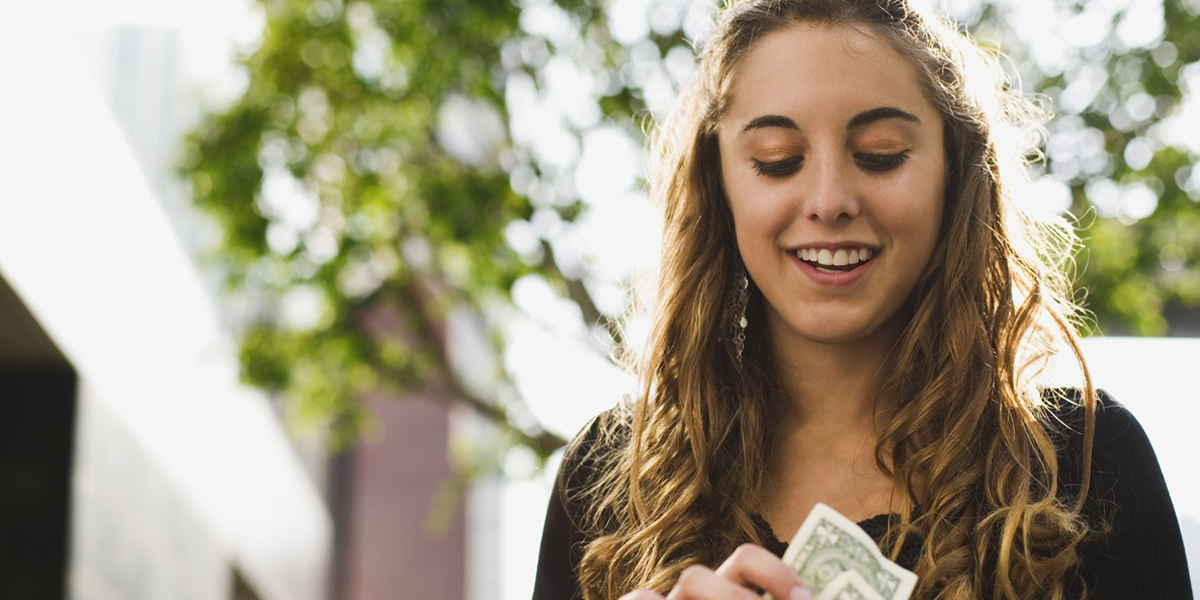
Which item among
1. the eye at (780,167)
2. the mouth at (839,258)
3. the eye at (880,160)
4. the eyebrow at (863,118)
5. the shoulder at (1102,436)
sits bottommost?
the shoulder at (1102,436)

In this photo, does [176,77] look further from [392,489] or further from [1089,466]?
[392,489]

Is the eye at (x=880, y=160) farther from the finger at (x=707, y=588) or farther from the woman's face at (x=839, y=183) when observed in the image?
the finger at (x=707, y=588)

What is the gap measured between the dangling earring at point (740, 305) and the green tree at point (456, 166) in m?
3.20

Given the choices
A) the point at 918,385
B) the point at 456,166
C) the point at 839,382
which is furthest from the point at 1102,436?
the point at 456,166

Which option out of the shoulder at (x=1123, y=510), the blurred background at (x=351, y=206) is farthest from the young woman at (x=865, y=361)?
the blurred background at (x=351, y=206)

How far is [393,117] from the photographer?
6328mm

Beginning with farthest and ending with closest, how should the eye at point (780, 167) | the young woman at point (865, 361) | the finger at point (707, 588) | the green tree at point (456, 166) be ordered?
the green tree at point (456, 166) < the eye at point (780, 167) < the young woman at point (865, 361) < the finger at point (707, 588)

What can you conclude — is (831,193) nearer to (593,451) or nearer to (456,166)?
(593,451)

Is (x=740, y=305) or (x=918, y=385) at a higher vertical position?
(x=740, y=305)

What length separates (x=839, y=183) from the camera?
5.49 feet

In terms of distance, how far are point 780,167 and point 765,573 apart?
A: 65 centimetres

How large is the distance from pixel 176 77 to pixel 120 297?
2.65m

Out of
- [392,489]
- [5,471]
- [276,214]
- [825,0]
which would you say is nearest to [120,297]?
[5,471]

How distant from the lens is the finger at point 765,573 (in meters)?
1.37
